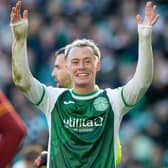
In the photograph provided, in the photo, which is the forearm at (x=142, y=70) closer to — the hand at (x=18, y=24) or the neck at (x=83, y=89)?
the neck at (x=83, y=89)

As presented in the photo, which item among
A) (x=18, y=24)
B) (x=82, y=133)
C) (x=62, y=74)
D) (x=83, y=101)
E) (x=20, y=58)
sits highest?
(x=18, y=24)

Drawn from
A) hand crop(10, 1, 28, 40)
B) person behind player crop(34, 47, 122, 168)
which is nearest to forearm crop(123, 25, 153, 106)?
hand crop(10, 1, 28, 40)

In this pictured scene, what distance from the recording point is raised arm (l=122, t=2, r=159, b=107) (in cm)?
827

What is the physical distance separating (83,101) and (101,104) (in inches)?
5.5

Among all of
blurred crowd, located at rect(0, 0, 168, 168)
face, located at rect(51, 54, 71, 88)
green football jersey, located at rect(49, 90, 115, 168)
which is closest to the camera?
green football jersey, located at rect(49, 90, 115, 168)

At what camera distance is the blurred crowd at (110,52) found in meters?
15.3

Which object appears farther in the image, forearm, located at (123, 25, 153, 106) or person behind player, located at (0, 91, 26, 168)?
forearm, located at (123, 25, 153, 106)


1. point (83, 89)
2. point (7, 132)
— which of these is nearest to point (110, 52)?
point (83, 89)

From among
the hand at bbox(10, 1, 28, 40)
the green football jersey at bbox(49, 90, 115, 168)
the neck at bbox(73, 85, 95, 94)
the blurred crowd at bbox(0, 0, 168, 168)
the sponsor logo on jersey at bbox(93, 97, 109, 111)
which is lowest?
the blurred crowd at bbox(0, 0, 168, 168)

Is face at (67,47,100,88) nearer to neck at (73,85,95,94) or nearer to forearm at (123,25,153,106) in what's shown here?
neck at (73,85,95,94)

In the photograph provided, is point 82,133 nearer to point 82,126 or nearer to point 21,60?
point 82,126

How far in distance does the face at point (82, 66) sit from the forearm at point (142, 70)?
11.2 inches

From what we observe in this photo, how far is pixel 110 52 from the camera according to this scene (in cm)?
1667

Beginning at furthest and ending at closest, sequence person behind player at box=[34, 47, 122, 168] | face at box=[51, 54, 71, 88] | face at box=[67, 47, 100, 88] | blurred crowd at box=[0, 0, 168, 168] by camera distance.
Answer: blurred crowd at box=[0, 0, 168, 168] → face at box=[51, 54, 71, 88] → person behind player at box=[34, 47, 122, 168] → face at box=[67, 47, 100, 88]
